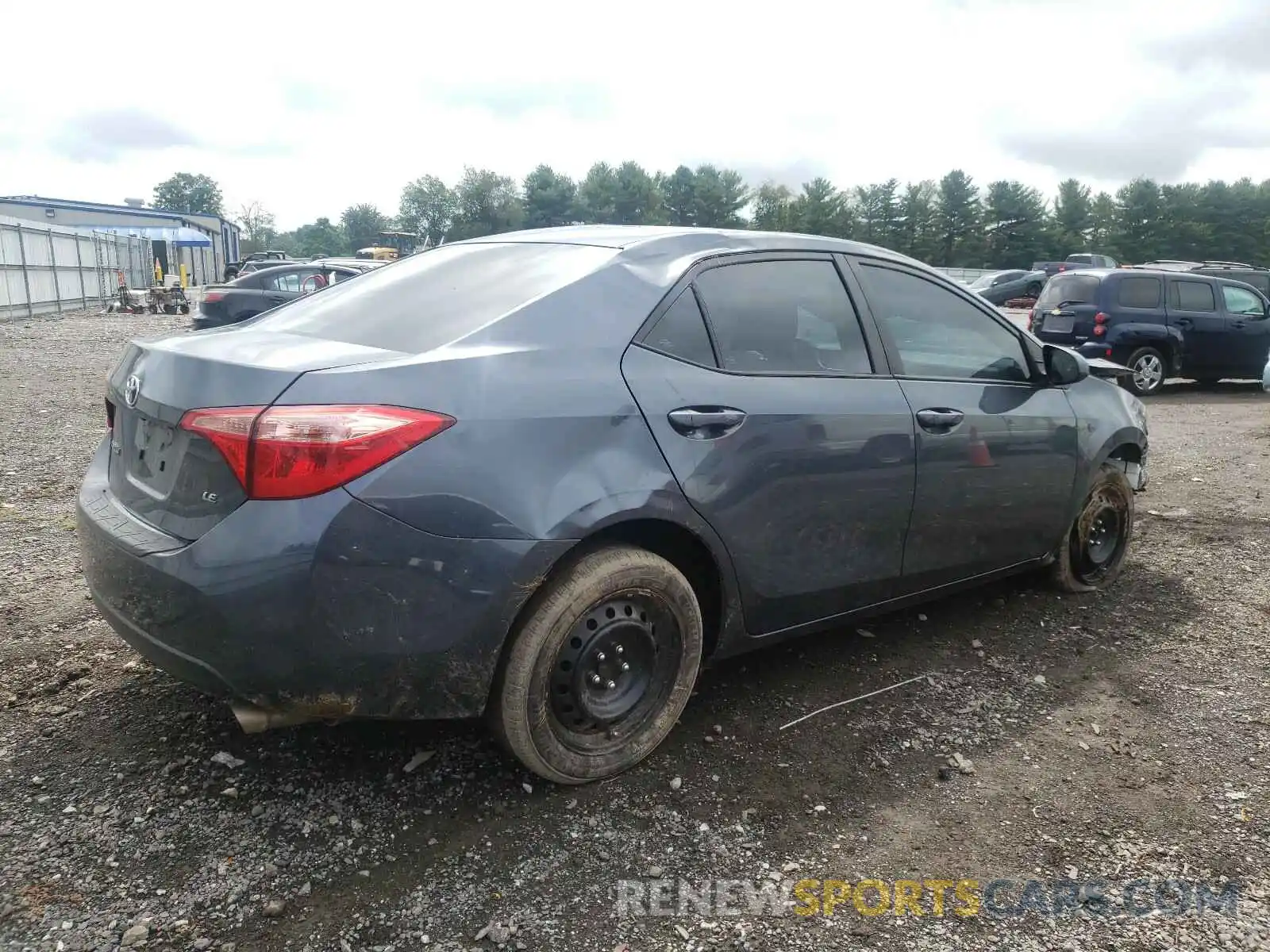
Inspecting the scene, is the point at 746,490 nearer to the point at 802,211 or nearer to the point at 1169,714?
the point at 1169,714

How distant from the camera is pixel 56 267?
25594 millimetres

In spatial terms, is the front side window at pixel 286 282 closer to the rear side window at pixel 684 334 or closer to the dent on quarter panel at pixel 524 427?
the rear side window at pixel 684 334

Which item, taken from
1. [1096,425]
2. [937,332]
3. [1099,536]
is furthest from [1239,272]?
[937,332]

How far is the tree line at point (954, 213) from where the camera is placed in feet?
238

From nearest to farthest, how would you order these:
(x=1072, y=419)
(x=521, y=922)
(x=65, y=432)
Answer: (x=521, y=922) → (x=1072, y=419) → (x=65, y=432)

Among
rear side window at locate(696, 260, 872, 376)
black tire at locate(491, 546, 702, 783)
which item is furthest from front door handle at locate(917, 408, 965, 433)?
black tire at locate(491, 546, 702, 783)

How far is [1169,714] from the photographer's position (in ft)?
11.2

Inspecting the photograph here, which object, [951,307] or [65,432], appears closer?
[951,307]

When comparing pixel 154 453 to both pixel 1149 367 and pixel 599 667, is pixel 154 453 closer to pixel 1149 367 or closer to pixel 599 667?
pixel 599 667

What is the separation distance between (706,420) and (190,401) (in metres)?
1.41

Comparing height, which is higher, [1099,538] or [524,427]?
[524,427]

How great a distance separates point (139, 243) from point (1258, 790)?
40.3m

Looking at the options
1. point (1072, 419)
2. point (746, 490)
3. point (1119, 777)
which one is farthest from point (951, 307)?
point (1119, 777)

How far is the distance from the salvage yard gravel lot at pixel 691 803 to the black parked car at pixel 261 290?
11.0 metres
